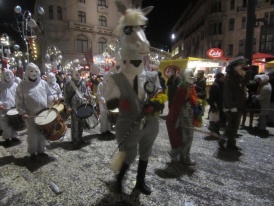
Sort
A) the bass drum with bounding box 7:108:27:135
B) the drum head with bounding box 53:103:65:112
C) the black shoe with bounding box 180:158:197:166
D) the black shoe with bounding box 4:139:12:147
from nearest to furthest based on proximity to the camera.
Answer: the black shoe with bounding box 180:158:197:166, the bass drum with bounding box 7:108:27:135, the black shoe with bounding box 4:139:12:147, the drum head with bounding box 53:103:65:112

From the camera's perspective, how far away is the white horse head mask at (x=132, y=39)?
10.2 ft

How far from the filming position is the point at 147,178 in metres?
4.01

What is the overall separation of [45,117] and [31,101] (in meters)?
0.41

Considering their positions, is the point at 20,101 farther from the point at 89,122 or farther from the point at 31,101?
the point at 89,122

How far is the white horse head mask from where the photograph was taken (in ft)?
10.2

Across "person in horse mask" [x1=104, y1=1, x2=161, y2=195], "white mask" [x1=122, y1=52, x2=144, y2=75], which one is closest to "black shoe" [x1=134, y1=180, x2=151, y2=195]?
"person in horse mask" [x1=104, y1=1, x2=161, y2=195]

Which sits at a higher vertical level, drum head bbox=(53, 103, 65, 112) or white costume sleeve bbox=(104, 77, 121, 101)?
white costume sleeve bbox=(104, 77, 121, 101)

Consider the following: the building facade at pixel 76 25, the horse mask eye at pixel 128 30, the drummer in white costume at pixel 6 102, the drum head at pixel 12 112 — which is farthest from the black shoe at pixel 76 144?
the building facade at pixel 76 25

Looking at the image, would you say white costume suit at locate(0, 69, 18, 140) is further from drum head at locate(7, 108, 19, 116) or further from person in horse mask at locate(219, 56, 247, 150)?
person in horse mask at locate(219, 56, 247, 150)

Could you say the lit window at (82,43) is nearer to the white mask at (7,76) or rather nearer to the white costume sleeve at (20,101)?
the white mask at (7,76)

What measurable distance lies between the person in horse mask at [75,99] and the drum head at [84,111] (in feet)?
0.63

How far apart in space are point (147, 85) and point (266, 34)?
107ft

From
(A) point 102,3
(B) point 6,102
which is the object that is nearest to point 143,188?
(B) point 6,102

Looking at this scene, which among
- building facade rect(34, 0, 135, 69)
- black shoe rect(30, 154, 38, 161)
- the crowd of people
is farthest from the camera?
building facade rect(34, 0, 135, 69)
